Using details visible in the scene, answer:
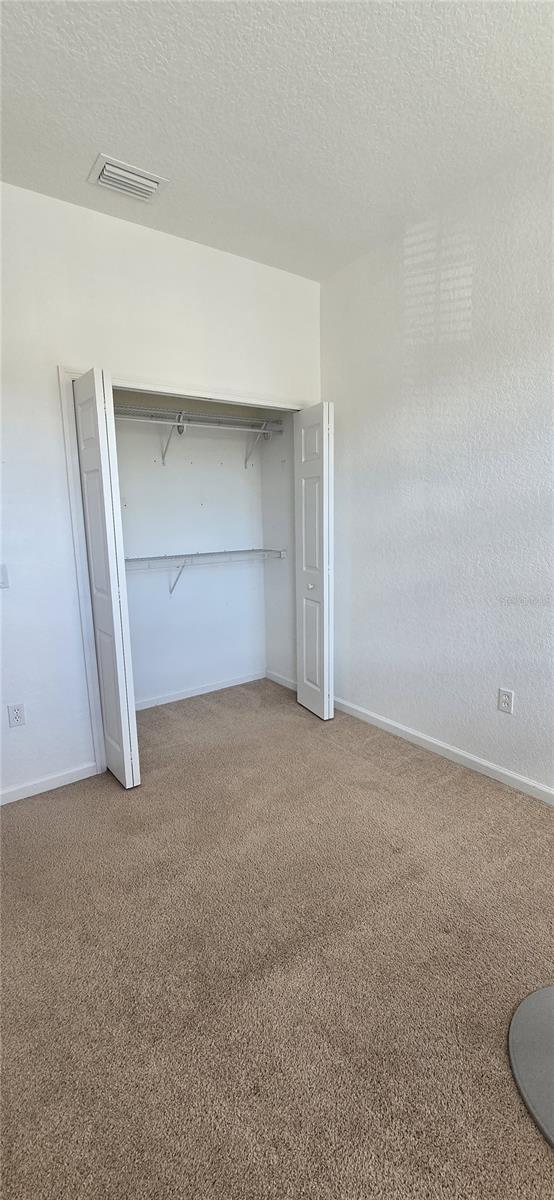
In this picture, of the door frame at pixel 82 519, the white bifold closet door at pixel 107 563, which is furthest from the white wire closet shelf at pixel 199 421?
the white bifold closet door at pixel 107 563

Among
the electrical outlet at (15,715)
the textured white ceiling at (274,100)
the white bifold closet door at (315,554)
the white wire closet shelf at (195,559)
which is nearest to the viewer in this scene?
the textured white ceiling at (274,100)

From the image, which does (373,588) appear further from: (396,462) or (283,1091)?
(283,1091)

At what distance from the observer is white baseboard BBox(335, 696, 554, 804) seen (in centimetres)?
245

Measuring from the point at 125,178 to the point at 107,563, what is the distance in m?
1.74

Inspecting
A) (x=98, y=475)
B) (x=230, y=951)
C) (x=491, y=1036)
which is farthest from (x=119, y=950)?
(x=98, y=475)

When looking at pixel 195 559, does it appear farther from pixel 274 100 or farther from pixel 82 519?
pixel 274 100

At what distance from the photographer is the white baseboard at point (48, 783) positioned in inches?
102

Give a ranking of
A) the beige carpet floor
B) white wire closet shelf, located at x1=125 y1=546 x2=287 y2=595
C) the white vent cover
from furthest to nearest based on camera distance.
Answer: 1. white wire closet shelf, located at x1=125 y1=546 x2=287 y2=595
2. the white vent cover
3. the beige carpet floor

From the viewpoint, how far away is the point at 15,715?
8.41 feet

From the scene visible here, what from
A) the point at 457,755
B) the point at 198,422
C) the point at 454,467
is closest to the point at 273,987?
the point at 457,755

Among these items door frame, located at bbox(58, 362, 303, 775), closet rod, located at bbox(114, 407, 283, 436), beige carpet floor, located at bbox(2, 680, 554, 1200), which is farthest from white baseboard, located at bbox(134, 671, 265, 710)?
closet rod, located at bbox(114, 407, 283, 436)

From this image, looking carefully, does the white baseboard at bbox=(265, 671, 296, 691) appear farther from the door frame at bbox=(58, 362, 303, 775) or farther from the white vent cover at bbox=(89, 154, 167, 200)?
the white vent cover at bbox=(89, 154, 167, 200)

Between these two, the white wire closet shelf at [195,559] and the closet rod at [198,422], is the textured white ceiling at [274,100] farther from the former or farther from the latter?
the white wire closet shelf at [195,559]

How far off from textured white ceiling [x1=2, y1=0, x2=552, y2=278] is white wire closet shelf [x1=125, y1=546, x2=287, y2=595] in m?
1.94
